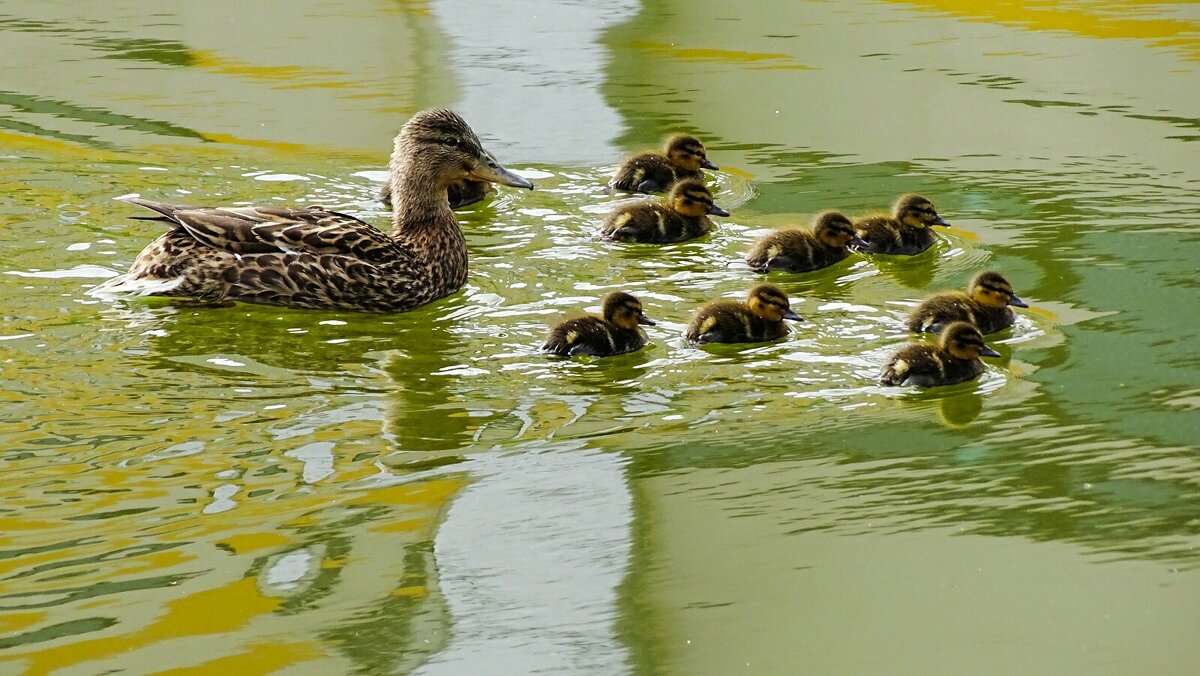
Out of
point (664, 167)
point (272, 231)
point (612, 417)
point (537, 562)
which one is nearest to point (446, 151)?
point (272, 231)

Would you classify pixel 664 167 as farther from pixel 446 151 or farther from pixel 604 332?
pixel 604 332

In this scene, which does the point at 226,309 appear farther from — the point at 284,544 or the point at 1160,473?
the point at 1160,473

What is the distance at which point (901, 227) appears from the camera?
4.82 m

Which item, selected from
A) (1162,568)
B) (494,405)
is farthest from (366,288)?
(1162,568)

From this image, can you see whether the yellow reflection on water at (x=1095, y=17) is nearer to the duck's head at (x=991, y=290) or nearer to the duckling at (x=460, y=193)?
the duckling at (x=460, y=193)

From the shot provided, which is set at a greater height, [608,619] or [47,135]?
[47,135]

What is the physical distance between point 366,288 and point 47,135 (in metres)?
2.07

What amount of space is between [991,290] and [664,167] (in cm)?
161

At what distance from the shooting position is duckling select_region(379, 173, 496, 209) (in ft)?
17.8

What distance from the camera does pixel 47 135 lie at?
233 inches

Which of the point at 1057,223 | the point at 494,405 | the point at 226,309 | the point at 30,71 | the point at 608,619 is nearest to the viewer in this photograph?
the point at 608,619

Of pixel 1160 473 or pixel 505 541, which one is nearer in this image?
pixel 505 541

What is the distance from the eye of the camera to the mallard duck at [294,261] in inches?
172

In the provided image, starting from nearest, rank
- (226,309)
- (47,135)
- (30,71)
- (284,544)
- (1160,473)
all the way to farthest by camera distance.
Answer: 1. (284,544)
2. (1160,473)
3. (226,309)
4. (47,135)
5. (30,71)
